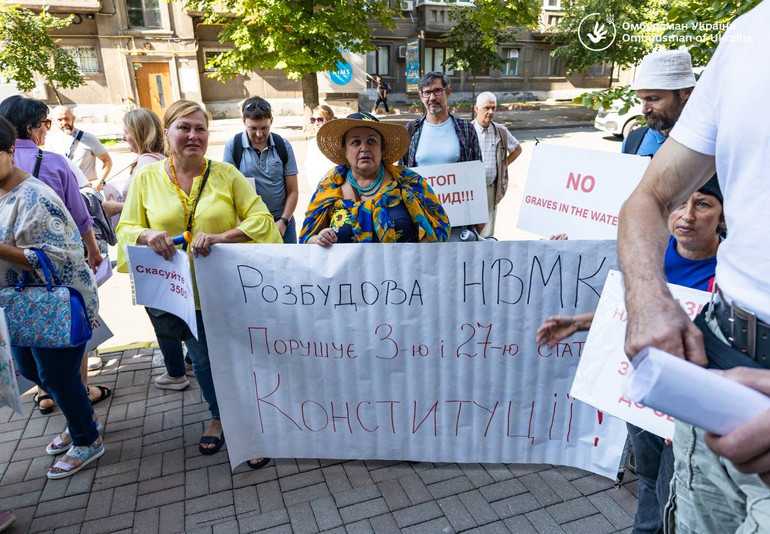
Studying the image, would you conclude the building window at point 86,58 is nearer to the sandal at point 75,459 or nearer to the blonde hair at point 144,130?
the blonde hair at point 144,130

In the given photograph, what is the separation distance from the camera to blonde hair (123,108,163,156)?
3979 millimetres

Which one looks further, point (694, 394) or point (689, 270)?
point (689, 270)

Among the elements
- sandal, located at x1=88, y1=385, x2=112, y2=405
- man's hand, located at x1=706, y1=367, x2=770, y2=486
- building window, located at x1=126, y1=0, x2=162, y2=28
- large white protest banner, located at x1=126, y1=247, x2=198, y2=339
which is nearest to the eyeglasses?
large white protest banner, located at x1=126, y1=247, x2=198, y2=339

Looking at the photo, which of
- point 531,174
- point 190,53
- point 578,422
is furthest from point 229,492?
point 190,53

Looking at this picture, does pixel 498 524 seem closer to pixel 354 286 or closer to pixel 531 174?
pixel 354 286

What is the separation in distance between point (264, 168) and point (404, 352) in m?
2.25

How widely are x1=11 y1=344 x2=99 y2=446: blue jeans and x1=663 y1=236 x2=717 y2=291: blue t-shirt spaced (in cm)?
300

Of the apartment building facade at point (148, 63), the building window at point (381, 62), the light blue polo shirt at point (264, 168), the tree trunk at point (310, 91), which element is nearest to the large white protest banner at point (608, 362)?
the light blue polo shirt at point (264, 168)

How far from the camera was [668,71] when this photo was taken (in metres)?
3.12

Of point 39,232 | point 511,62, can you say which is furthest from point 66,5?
point 39,232

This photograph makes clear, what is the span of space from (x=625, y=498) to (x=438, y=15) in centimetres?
3004

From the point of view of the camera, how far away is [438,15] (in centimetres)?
2869

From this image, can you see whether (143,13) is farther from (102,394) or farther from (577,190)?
(577,190)

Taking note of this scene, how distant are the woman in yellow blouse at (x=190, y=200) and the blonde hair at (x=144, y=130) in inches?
46.4
